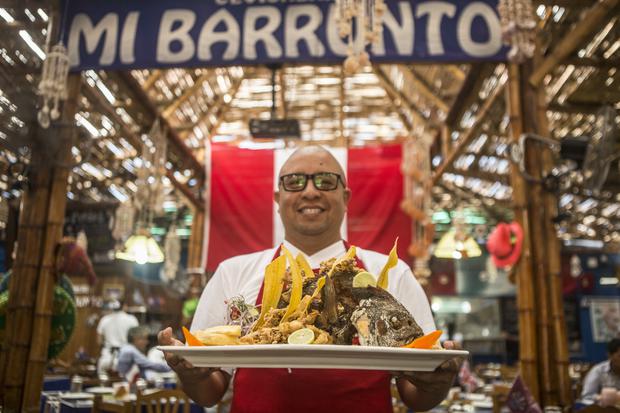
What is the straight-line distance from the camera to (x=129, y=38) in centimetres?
440

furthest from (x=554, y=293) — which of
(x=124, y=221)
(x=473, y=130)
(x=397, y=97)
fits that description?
(x=397, y=97)

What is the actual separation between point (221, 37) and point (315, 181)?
3.15 metres

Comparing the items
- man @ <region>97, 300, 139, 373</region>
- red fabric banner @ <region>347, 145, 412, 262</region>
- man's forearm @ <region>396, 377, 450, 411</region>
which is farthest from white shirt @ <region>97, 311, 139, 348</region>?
man's forearm @ <region>396, 377, 450, 411</region>

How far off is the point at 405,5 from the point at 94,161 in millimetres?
7737

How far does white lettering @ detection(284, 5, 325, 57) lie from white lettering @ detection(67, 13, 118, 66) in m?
1.39

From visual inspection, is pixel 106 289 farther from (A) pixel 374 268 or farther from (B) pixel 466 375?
(A) pixel 374 268

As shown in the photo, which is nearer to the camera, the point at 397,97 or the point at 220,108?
the point at 397,97

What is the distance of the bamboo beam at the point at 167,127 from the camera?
5843 mm

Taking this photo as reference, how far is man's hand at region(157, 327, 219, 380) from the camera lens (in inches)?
47.1

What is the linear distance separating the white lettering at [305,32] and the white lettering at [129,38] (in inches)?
48.0

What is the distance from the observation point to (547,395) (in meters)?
3.99

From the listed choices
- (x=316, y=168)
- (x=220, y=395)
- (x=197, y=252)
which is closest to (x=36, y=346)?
(x=220, y=395)

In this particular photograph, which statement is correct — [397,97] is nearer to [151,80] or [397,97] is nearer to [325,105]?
[325,105]

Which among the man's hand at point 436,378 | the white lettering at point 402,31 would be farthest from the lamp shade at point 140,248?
the man's hand at point 436,378
